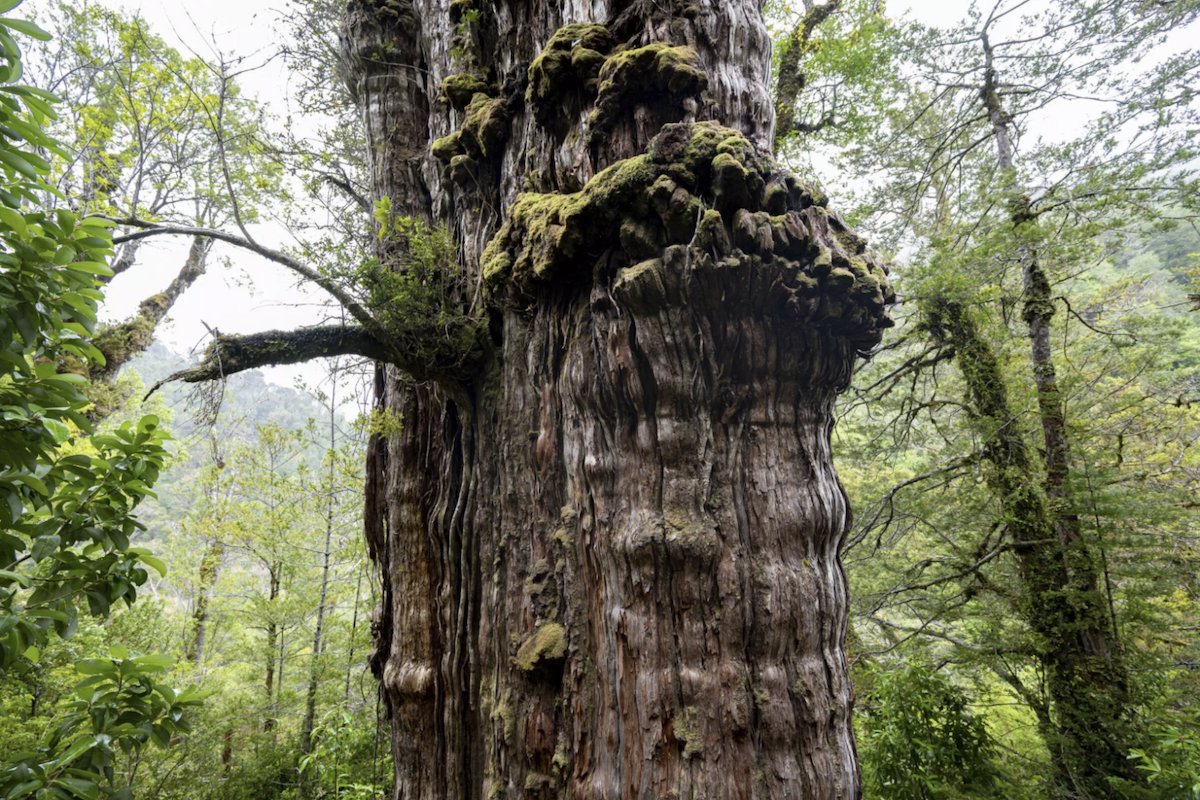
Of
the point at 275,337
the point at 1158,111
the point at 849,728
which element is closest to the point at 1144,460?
the point at 1158,111

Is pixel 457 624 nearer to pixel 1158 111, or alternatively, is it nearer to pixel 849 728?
pixel 849 728

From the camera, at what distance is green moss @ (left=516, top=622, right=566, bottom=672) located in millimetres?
2156

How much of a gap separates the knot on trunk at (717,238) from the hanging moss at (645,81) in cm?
29

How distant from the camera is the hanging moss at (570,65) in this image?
2.51 meters

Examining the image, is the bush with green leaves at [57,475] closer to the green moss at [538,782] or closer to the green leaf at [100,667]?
the green leaf at [100,667]

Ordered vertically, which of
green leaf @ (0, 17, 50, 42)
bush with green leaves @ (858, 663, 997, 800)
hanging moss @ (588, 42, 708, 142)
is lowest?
bush with green leaves @ (858, 663, 997, 800)

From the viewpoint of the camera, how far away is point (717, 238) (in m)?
1.99

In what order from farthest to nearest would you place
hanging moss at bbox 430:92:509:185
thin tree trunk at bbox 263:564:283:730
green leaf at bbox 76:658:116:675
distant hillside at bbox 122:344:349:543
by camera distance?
thin tree trunk at bbox 263:564:283:730
hanging moss at bbox 430:92:509:185
distant hillside at bbox 122:344:349:543
green leaf at bbox 76:658:116:675

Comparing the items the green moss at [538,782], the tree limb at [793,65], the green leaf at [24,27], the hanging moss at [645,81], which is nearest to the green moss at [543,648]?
the green moss at [538,782]

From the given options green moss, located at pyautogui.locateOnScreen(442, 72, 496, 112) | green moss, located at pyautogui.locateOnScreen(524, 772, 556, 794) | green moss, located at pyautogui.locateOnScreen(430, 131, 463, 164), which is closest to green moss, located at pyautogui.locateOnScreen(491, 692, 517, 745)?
green moss, located at pyautogui.locateOnScreen(524, 772, 556, 794)

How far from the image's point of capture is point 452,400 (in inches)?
124

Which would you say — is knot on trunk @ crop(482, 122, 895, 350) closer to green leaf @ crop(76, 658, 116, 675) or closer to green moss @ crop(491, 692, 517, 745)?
green moss @ crop(491, 692, 517, 745)

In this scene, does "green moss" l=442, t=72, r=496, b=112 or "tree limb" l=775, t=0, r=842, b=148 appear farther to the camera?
"tree limb" l=775, t=0, r=842, b=148

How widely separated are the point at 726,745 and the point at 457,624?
1.52 meters
